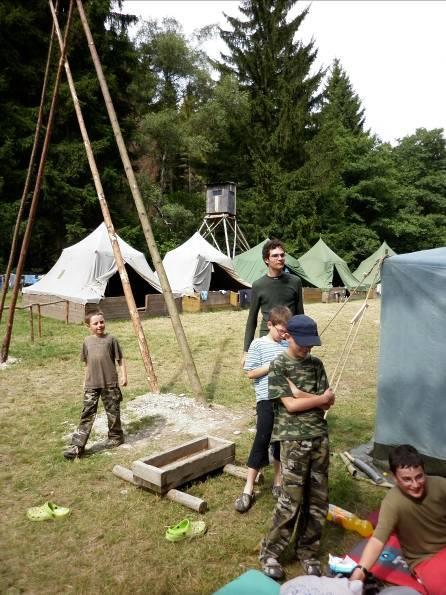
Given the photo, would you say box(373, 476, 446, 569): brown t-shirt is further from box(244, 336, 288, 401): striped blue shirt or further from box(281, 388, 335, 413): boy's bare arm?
box(244, 336, 288, 401): striped blue shirt

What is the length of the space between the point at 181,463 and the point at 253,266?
62.3 ft

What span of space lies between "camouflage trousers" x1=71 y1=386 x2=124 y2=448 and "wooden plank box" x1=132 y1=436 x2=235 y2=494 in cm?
89

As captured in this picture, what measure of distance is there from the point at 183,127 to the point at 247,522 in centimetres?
3255

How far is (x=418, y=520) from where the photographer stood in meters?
2.82

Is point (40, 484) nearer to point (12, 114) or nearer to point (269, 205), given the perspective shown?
point (12, 114)

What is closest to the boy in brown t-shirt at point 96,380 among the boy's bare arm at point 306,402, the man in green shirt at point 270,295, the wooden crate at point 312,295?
the man in green shirt at point 270,295

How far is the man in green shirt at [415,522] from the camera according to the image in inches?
107

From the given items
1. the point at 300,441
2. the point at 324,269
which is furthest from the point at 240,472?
the point at 324,269

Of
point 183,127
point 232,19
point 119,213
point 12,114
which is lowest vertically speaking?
point 119,213

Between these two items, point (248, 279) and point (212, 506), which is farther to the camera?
point (248, 279)

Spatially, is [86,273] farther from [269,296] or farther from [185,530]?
[185,530]

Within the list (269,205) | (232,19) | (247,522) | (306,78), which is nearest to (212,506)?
(247,522)

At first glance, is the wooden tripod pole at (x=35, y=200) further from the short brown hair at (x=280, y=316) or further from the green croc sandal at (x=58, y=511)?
the short brown hair at (x=280, y=316)

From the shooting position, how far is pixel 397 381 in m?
4.80
